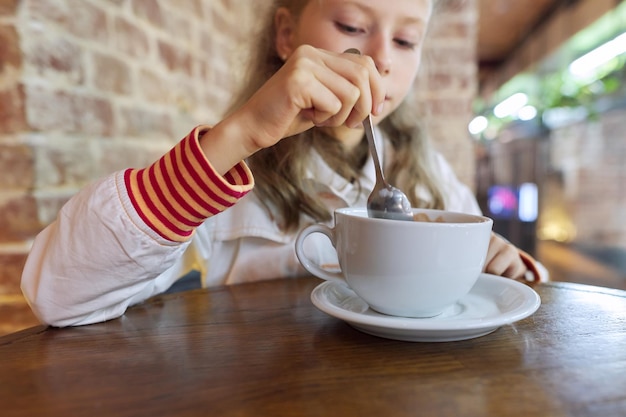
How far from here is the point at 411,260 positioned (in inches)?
15.4

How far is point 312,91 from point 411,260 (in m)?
0.20

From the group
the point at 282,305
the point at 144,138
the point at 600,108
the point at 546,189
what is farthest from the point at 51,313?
the point at 546,189

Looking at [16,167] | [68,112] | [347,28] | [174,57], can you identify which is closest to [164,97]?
[174,57]

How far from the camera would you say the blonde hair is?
0.78 m

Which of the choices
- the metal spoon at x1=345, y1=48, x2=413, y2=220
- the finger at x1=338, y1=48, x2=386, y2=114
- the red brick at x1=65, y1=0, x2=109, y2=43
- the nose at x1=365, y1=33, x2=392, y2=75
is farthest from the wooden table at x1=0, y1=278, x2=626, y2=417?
the red brick at x1=65, y1=0, x2=109, y2=43

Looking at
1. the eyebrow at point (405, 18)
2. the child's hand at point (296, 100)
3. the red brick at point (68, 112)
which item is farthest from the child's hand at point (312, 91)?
the red brick at point (68, 112)

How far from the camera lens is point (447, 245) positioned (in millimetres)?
389

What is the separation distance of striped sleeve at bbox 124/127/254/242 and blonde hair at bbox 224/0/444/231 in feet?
0.96

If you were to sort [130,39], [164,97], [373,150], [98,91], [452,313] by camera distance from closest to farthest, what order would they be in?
[452,313], [373,150], [98,91], [130,39], [164,97]

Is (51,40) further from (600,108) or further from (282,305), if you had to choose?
(600,108)

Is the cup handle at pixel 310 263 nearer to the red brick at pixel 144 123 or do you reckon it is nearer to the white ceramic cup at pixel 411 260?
the white ceramic cup at pixel 411 260

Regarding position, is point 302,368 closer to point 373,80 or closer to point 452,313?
point 452,313

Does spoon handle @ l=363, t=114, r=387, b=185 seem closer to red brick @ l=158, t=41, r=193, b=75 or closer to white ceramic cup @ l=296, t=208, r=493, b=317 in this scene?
white ceramic cup @ l=296, t=208, r=493, b=317

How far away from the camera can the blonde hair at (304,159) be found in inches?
30.5
